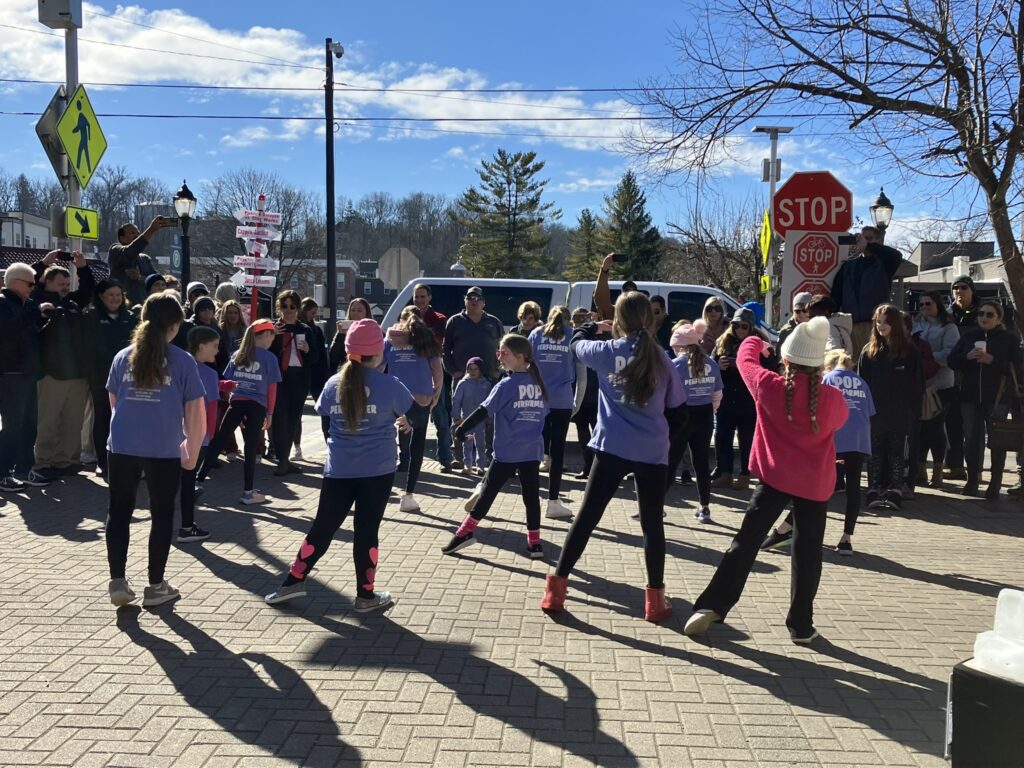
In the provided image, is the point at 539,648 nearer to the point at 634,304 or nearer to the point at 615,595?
the point at 615,595

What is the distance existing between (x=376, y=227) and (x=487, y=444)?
270 feet

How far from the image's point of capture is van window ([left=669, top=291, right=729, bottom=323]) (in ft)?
39.4

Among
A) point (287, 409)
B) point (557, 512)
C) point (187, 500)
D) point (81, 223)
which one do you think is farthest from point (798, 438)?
point (81, 223)

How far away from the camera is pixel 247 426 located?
775 centimetres

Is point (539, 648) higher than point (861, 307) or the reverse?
the reverse

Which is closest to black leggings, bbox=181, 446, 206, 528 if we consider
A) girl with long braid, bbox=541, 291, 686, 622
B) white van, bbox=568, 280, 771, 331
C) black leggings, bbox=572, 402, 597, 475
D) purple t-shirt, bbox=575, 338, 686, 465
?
girl with long braid, bbox=541, 291, 686, 622

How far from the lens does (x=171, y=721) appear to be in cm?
363

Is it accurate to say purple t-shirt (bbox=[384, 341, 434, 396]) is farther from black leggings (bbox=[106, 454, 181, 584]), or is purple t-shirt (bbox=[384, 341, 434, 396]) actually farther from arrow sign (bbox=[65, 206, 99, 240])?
arrow sign (bbox=[65, 206, 99, 240])

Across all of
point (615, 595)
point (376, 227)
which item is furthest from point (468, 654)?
point (376, 227)

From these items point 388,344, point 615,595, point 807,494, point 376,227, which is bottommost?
point 615,595

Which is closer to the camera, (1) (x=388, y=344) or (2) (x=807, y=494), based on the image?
(2) (x=807, y=494)

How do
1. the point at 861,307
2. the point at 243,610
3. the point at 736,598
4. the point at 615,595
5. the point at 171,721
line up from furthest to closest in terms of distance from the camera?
the point at 861,307 → the point at 615,595 → the point at 243,610 → the point at 736,598 → the point at 171,721

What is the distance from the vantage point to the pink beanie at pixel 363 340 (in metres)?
4.90

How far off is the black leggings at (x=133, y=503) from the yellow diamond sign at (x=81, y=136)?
6.37 metres
